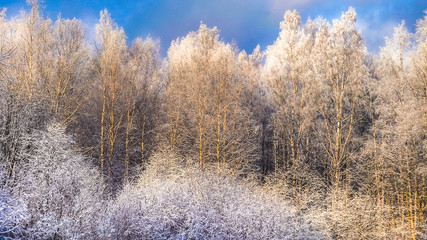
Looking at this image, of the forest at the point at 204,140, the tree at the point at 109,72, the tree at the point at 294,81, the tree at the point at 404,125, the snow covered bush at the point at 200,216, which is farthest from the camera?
the tree at the point at 109,72

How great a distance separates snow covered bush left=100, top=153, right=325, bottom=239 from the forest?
0.13 ft

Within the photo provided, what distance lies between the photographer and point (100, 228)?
585cm

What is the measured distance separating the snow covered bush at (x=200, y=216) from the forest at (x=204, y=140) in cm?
4

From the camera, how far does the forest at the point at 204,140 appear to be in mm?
6922

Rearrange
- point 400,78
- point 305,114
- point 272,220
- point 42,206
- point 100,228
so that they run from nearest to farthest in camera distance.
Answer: point 100,228
point 42,206
point 272,220
point 400,78
point 305,114

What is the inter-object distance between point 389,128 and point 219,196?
862cm

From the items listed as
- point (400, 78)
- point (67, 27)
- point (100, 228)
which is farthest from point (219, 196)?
point (67, 27)

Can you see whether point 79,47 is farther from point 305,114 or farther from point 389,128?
point 389,128

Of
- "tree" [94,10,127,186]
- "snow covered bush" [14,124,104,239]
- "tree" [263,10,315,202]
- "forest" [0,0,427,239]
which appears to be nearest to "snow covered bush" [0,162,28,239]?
"forest" [0,0,427,239]

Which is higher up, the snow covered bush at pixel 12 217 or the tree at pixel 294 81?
the tree at pixel 294 81

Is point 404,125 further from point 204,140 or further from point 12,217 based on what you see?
point 12,217

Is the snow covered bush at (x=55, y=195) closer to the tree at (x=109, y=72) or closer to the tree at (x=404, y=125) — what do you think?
the tree at (x=109, y=72)

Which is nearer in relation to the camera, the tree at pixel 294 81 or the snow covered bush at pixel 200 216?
the snow covered bush at pixel 200 216

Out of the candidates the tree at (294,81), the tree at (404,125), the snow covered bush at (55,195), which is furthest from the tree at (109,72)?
the tree at (404,125)
